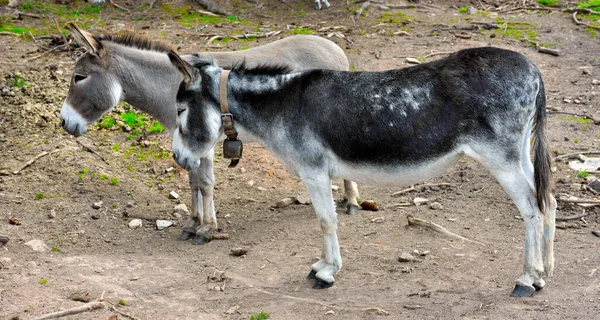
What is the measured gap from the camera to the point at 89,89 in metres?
7.78

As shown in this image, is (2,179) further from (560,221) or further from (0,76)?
(560,221)

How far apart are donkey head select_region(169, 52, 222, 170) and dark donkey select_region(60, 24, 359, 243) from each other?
1.32 meters

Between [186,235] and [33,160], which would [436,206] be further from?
[33,160]

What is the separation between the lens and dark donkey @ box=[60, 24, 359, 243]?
7.78 metres

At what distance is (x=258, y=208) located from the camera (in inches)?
349

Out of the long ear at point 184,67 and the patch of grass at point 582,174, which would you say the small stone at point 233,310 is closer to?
the long ear at point 184,67

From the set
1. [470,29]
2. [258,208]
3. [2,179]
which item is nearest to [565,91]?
[470,29]

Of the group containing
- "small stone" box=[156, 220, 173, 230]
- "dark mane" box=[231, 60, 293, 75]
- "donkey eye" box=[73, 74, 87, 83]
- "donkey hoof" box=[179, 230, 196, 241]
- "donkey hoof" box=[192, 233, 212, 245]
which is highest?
"dark mane" box=[231, 60, 293, 75]

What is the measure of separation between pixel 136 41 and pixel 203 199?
6.30ft

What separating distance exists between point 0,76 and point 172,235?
4.66 m

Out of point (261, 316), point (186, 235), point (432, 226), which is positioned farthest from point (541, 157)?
point (186, 235)

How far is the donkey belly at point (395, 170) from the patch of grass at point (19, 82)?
20.6 feet

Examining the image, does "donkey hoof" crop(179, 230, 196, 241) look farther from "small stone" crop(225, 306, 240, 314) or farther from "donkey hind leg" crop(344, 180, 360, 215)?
"small stone" crop(225, 306, 240, 314)

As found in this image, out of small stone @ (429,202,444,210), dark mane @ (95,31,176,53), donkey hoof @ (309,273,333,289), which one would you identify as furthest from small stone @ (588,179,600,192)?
dark mane @ (95,31,176,53)
